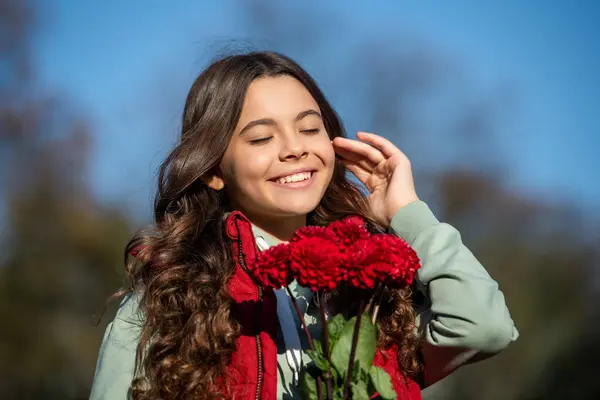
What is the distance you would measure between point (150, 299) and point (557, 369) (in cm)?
431

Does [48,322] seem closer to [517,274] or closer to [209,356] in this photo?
[517,274]

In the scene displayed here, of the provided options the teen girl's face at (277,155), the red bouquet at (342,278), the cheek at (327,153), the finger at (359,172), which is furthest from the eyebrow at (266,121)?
the red bouquet at (342,278)

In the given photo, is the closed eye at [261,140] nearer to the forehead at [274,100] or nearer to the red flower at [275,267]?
the forehead at [274,100]

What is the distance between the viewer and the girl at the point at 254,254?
6.72 ft

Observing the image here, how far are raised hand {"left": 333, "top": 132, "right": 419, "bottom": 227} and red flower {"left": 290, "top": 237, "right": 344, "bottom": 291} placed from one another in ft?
2.32

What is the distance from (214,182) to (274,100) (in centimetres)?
34

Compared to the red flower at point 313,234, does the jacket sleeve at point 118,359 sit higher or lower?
Result: lower

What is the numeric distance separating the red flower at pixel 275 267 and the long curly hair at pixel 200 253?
16.4 inches

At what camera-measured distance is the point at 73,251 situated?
658 centimetres

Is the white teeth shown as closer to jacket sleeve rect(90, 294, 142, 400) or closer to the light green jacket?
the light green jacket

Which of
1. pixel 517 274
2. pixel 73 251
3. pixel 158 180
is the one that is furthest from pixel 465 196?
pixel 158 180

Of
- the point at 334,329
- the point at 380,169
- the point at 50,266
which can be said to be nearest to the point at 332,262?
the point at 334,329

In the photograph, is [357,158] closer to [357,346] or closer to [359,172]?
[359,172]

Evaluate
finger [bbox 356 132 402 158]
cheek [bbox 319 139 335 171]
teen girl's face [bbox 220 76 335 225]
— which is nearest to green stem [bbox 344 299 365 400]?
teen girl's face [bbox 220 76 335 225]
